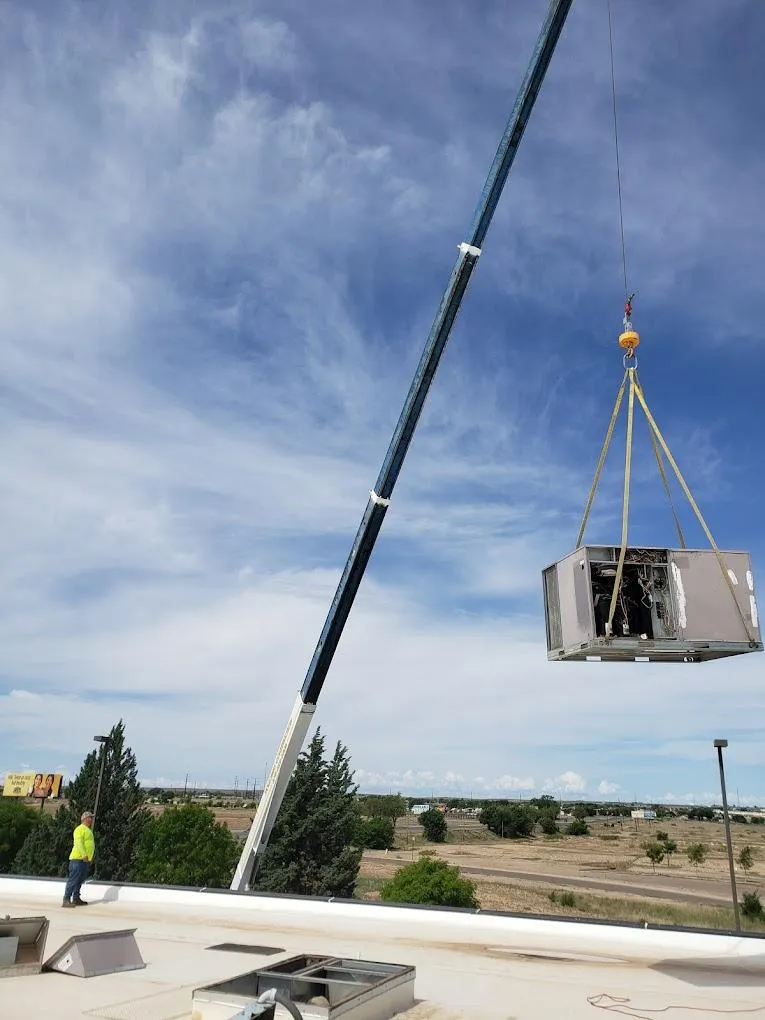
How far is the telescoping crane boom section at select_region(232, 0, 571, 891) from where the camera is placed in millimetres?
17703

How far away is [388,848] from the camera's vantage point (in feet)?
352

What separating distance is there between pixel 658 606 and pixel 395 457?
1040cm

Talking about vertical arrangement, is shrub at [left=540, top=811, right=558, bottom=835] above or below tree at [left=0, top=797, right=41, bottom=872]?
below

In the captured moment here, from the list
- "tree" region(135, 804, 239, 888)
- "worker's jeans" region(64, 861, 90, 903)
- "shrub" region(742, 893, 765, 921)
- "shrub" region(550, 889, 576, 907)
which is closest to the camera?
"worker's jeans" region(64, 861, 90, 903)

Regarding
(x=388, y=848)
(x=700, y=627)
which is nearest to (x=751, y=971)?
(x=700, y=627)

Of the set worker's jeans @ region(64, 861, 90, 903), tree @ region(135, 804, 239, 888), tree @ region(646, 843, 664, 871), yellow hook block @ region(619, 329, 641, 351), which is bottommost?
tree @ region(646, 843, 664, 871)

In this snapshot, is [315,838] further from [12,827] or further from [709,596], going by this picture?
[709,596]

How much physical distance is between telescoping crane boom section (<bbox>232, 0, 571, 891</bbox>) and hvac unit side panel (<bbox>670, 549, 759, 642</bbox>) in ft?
33.5

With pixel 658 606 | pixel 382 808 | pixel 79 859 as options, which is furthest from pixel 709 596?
pixel 382 808

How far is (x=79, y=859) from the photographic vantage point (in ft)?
45.2

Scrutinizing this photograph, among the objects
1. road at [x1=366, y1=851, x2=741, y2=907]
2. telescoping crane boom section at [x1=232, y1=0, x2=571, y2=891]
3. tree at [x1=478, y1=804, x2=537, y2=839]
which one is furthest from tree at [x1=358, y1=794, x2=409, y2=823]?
telescoping crane boom section at [x1=232, y1=0, x2=571, y2=891]

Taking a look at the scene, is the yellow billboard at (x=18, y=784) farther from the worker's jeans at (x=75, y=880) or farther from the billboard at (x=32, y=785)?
the worker's jeans at (x=75, y=880)

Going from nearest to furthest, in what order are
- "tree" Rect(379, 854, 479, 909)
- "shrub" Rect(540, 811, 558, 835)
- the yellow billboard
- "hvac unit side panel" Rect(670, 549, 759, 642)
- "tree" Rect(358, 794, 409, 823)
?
"hvac unit side panel" Rect(670, 549, 759, 642)
"tree" Rect(379, 854, 479, 909)
the yellow billboard
"shrub" Rect(540, 811, 558, 835)
"tree" Rect(358, 794, 409, 823)

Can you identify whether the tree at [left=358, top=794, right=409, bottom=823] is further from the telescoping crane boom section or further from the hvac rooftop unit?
the hvac rooftop unit
